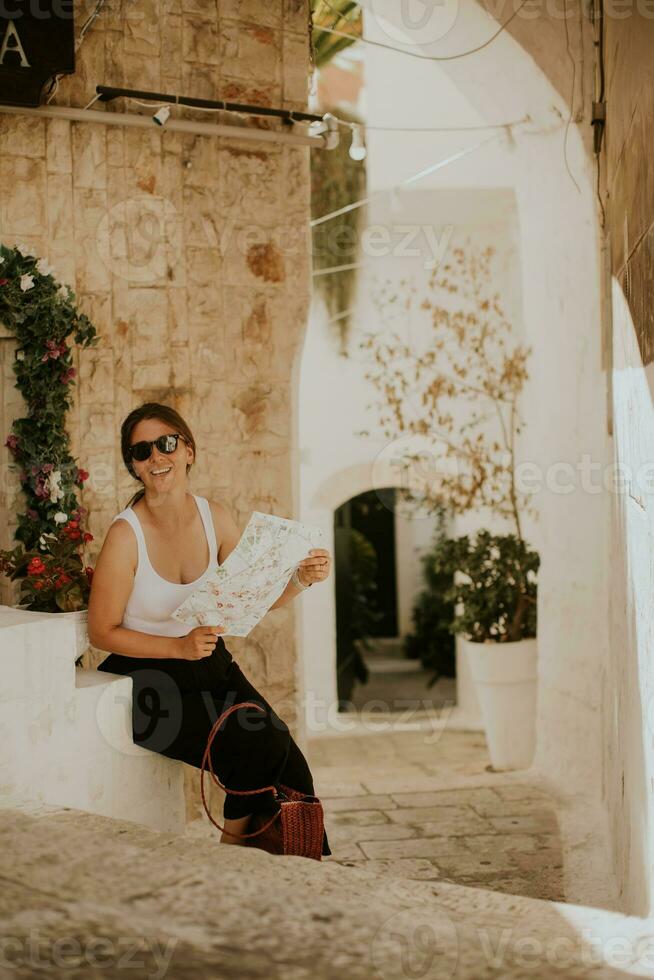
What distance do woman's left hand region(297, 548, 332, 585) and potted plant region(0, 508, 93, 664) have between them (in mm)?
758

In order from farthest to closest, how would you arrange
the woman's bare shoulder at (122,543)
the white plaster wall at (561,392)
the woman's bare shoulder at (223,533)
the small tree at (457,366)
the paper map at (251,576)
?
the small tree at (457,366), the white plaster wall at (561,392), the woman's bare shoulder at (223,533), the woman's bare shoulder at (122,543), the paper map at (251,576)

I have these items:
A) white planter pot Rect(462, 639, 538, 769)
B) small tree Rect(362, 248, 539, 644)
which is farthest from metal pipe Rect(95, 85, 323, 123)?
white planter pot Rect(462, 639, 538, 769)

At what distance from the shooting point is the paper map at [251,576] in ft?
10.7

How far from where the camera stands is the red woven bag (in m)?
3.27

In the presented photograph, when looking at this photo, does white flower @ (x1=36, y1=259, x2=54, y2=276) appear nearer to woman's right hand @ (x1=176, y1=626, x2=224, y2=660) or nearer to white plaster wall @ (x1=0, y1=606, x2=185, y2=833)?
white plaster wall @ (x1=0, y1=606, x2=185, y2=833)

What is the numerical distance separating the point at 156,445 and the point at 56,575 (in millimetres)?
782

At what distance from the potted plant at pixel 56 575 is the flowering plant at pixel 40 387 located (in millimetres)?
295

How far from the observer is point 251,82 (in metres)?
5.19

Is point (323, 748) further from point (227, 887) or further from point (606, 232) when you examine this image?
point (227, 887)

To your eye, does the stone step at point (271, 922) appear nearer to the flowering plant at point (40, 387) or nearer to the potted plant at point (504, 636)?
the flowering plant at point (40, 387)

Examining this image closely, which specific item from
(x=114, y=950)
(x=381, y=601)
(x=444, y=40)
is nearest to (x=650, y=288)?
(x=114, y=950)

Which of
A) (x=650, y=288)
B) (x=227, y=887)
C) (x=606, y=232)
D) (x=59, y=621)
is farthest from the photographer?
(x=606, y=232)

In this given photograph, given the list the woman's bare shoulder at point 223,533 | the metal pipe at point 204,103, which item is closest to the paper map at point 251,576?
the woman's bare shoulder at point 223,533

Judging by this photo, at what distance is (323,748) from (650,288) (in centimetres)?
794
